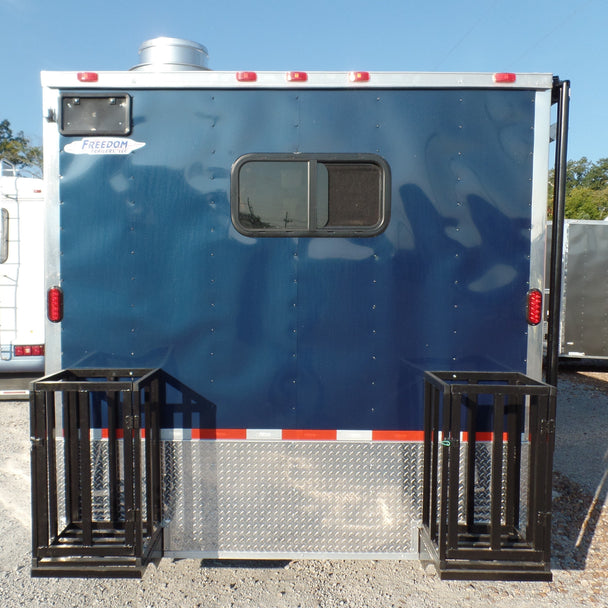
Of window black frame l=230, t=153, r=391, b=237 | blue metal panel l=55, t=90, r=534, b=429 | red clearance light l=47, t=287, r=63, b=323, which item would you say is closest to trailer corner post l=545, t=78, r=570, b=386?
blue metal panel l=55, t=90, r=534, b=429

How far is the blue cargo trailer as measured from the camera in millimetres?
2916

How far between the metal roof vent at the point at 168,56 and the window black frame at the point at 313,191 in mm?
788

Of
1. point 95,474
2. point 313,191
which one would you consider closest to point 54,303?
point 95,474

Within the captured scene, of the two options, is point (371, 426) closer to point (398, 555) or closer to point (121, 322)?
point (398, 555)

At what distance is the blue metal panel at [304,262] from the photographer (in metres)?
2.92

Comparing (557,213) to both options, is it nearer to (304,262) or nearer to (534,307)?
(534,307)

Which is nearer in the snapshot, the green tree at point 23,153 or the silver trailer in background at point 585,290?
the silver trailer in background at point 585,290

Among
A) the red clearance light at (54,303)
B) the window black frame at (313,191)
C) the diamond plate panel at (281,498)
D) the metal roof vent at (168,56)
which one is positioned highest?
the metal roof vent at (168,56)

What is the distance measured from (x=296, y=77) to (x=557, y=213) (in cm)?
176

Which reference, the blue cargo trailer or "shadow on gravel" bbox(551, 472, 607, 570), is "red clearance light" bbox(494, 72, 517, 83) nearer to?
the blue cargo trailer

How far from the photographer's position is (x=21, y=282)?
642 centimetres

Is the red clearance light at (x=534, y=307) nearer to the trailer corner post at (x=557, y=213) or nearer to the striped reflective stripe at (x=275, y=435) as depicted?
the trailer corner post at (x=557, y=213)

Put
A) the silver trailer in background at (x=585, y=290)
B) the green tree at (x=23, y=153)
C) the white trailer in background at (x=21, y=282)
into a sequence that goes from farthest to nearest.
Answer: the green tree at (x=23, y=153) → the silver trailer in background at (x=585, y=290) → the white trailer in background at (x=21, y=282)

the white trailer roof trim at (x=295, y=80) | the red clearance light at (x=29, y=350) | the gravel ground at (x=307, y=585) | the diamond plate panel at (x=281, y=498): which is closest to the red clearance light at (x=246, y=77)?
the white trailer roof trim at (x=295, y=80)
